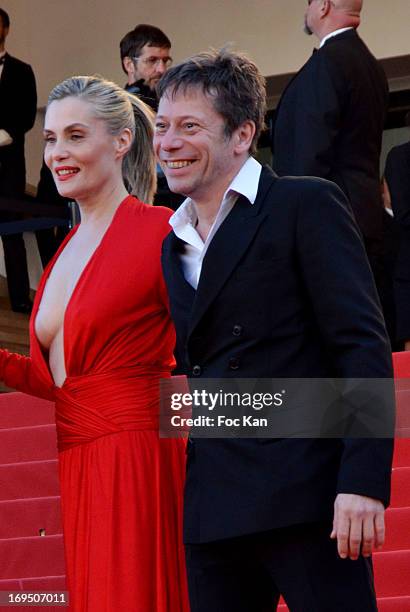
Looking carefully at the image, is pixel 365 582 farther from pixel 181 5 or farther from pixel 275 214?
pixel 181 5

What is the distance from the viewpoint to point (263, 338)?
2.77 m

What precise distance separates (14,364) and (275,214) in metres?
1.15

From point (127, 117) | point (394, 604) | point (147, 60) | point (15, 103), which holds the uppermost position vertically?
point (15, 103)

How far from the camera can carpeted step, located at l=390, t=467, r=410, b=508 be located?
5141 millimetres

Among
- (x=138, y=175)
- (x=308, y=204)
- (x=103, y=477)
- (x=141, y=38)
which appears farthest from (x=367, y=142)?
(x=308, y=204)

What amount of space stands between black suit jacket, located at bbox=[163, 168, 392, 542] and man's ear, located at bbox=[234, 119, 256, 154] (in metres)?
0.11

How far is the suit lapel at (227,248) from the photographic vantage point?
111 inches

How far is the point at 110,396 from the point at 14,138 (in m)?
6.25

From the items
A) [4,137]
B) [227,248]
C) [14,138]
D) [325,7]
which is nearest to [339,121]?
[325,7]

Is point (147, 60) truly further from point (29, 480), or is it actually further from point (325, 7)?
point (29, 480)

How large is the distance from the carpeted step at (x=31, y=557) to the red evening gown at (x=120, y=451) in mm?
1622

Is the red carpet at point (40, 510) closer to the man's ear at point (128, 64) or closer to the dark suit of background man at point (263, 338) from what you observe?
the dark suit of background man at point (263, 338)

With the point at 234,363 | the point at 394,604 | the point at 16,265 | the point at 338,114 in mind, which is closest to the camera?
the point at 234,363

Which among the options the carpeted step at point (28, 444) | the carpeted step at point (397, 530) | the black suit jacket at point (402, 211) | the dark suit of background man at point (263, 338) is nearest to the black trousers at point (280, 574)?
the dark suit of background man at point (263, 338)
